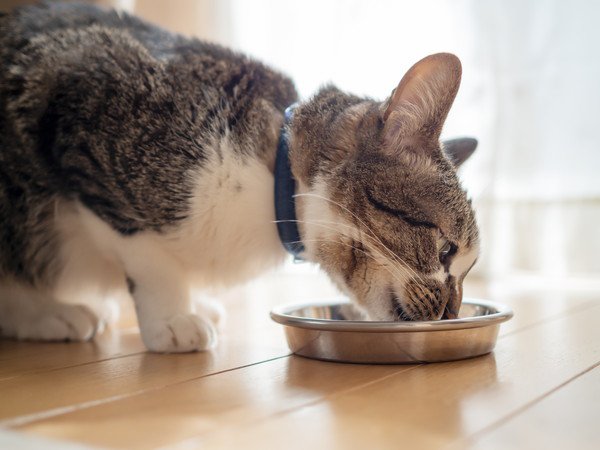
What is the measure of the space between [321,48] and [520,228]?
4.30ft

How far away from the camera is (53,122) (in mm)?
1732

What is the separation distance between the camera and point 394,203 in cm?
156

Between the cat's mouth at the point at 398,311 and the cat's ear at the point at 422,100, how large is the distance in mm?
343

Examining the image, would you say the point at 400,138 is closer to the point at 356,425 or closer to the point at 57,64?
the point at 356,425

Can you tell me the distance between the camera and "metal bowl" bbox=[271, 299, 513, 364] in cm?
→ 144

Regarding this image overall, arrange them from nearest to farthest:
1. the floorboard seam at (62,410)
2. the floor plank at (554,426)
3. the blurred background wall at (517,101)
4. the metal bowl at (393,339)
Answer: the floor plank at (554,426)
the floorboard seam at (62,410)
the metal bowl at (393,339)
the blurred background wall at (517,101)

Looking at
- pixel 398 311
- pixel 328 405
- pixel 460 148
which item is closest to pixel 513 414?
pixel 328 405

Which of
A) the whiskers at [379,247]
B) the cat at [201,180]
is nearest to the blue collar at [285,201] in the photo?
the cat at [201,180]

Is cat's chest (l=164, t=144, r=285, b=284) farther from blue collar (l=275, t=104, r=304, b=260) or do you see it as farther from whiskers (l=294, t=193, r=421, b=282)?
whiskers (l=294, t=193, r=421, b=282)

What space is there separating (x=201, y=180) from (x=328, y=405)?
0.69 m

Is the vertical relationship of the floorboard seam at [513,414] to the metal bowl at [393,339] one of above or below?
below

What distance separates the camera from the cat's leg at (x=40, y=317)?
1876 mm

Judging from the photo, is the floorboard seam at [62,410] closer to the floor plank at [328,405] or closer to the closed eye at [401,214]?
the floor plank at [328,405]

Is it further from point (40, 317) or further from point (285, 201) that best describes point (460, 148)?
point (40, 317)
